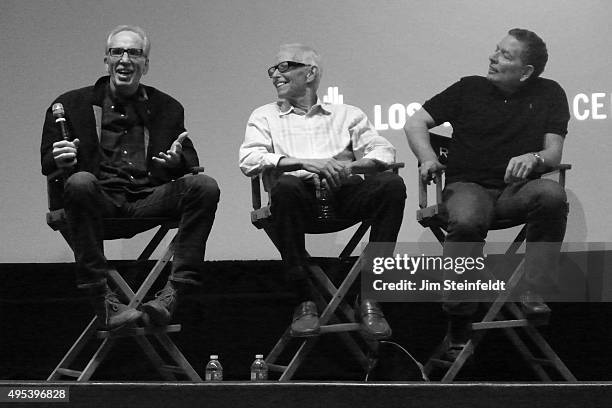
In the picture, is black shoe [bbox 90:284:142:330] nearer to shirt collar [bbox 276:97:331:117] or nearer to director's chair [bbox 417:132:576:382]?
shirt collar [bbox 276:97:331:117]

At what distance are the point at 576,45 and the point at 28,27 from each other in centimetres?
214

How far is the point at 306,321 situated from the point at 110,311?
2.20 ft

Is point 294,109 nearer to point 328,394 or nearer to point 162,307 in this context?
point 162,307

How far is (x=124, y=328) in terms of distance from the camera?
3211mm

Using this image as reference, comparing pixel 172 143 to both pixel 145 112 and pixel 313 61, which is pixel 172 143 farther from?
pixel 313 61

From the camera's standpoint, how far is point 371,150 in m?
3.51

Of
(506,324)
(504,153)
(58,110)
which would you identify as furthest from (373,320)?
(58,110)

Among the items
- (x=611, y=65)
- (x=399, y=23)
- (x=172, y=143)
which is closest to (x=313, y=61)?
(x=399, y=23)

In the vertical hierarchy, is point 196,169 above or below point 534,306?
above

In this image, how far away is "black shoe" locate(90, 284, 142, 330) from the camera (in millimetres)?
3164

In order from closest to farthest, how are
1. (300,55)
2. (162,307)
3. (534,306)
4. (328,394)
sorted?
(328,394), (162,307), (534,306), (300,55)

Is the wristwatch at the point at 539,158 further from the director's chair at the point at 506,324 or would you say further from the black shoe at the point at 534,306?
the black shoe at the point at 534,306

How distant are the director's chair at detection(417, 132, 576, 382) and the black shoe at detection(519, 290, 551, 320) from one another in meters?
0.03

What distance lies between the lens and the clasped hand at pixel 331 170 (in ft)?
10.8
